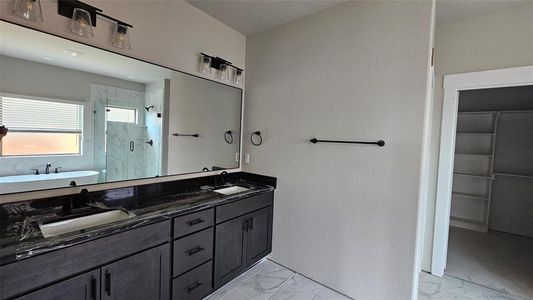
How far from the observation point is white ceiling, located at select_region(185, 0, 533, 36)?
206cm

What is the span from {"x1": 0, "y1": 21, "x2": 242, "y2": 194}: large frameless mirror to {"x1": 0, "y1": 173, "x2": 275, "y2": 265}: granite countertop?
0.12 m

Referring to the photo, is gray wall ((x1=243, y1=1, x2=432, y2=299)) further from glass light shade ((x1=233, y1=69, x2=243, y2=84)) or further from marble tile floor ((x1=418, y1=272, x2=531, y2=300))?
marble tile floor ((x1=418, y1=272, x2=531, y2=300))

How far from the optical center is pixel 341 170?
2.14 meters

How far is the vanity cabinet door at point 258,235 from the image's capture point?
Answer: 7.64ft

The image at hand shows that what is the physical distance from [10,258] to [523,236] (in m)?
5.73

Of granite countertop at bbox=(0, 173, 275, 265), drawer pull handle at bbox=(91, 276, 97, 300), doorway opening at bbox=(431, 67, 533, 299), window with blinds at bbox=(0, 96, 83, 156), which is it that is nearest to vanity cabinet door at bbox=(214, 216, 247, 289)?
granite countertop at bbox=(0, 173, 275, 265)

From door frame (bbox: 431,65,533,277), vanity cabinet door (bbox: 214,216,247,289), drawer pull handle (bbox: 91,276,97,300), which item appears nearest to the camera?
drawer pull handle (bbox: 91,276,97,300)

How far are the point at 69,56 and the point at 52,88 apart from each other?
233mm

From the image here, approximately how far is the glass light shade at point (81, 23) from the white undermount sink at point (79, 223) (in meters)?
1.16

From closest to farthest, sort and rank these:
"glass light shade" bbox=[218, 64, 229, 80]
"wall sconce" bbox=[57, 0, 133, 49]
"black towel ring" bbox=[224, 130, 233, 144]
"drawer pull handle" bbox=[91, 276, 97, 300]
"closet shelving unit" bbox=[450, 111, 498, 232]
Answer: "drawer pull handle" bbox=[91, 276, 97, 300] → "wall sconce" bbox=[57, 0, 133, 49] → "glass light shade" bbox=[218, 64, 229, 80] → "black towel ring" bbox=[224, 130, 233, 144] → "closet shelving unit" bbox=[450, 111, 498, 232]

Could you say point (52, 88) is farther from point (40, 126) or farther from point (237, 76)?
point (237, 76)

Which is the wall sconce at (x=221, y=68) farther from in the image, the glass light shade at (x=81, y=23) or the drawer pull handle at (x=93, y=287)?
the drawer pull handle at (x=93, y=287)

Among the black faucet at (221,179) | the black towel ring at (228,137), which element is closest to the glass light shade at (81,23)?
the black towel ring at (228,137)

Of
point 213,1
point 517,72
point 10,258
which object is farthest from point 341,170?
point 10,258
